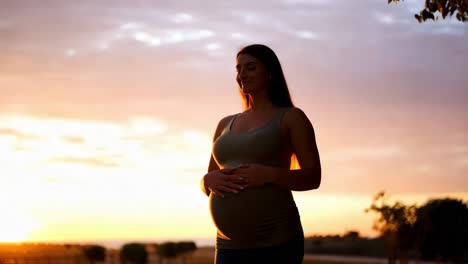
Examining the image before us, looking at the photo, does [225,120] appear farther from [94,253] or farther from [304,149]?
[94,253]

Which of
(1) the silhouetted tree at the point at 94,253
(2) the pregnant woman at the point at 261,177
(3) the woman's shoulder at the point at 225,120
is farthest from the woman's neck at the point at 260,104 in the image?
(1) the silhouetted tree at the point at 94,253

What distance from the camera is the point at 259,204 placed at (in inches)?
191

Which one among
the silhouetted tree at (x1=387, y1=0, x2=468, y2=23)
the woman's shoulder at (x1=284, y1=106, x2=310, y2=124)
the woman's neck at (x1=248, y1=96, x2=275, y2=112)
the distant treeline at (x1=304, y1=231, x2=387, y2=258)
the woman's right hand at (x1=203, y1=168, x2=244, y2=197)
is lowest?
the distant treeline at (x1=304, y1=231, x2=387, y2=258)

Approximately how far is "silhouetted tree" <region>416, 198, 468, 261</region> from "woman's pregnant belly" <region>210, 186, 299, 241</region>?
1040 inches

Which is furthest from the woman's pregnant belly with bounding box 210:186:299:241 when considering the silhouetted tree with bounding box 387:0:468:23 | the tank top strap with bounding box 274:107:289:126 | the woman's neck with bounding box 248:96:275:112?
the silhouetted tree with bounding box 387:0:468:23

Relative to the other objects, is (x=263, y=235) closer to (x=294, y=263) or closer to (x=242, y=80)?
(x=294, y=263)

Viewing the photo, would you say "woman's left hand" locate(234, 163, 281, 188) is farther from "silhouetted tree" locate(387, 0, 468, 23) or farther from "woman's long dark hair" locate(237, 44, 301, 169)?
"silhouetted tree" locate(387, 0, 468, 23)

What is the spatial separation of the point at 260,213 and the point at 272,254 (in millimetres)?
269

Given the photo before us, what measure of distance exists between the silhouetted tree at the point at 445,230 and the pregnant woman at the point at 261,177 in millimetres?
26313

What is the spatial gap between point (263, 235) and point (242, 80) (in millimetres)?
1070

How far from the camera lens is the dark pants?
15.8 feet

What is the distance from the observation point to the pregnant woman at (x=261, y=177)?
4.82 metres

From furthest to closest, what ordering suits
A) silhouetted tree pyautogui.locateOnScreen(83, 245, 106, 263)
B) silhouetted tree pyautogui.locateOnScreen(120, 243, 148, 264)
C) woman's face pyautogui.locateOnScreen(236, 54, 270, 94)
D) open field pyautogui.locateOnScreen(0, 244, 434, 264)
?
silhouetted tree pyautogui.locateOnScreen(83, 245, 106, 263) < silhouetted tree pyautogui.locateOnScreen(120, 243, 148, 264) < open field pyautogui.locateOnScreen(0, 244, 434, 264) < woman's face pyautogui.locateOnScreen(236, 54, 270, 94)

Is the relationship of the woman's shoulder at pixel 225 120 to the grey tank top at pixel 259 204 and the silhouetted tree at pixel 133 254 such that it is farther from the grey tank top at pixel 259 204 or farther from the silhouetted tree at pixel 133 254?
the silhouetted tree at pixel 133 254
